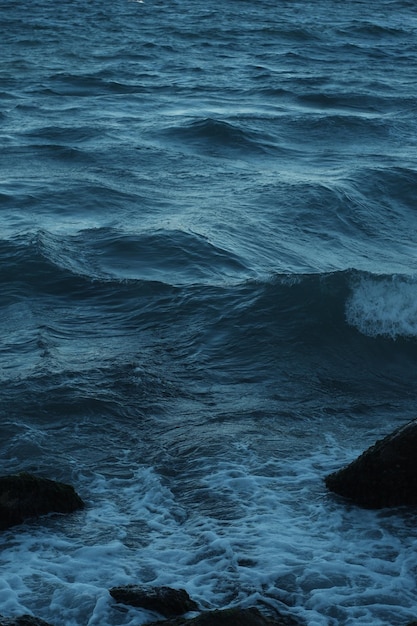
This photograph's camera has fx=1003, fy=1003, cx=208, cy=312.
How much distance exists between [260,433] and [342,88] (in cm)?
1927

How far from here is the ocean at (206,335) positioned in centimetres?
679

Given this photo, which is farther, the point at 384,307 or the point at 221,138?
the point at 221,138

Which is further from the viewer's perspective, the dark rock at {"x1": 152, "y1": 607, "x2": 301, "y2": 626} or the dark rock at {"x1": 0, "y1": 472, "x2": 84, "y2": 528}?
the dark rock at {"x1": 0, "y1": 472, "x2": 84, "y2": 528}

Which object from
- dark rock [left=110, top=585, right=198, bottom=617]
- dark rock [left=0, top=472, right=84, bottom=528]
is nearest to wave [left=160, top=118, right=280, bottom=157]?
dark rock [left=0, top=472, right=84, bottom=528]

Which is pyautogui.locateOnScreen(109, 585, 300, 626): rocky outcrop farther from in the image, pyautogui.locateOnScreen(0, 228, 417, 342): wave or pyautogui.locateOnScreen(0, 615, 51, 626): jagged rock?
pyautogui.locateOnScreen(0, 228, 417, 342): wave

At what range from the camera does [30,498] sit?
23.5 ft

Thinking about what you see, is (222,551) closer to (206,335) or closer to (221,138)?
(206,335)

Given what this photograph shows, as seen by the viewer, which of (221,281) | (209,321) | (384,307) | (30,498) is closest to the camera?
(30,498)

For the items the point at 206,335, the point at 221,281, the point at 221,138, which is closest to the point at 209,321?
the point at 206,335

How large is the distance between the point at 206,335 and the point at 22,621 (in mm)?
6138

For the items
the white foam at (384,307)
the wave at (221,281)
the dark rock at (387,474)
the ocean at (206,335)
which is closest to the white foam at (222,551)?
the ocean at (206,335)

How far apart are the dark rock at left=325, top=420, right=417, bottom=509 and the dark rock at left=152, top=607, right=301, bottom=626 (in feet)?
A: 5.75

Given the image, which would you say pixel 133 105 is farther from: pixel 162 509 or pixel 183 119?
pixel 162 509

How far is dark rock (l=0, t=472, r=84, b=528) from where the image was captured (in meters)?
7.06
